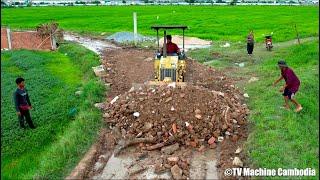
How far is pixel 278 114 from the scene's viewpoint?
449 inches

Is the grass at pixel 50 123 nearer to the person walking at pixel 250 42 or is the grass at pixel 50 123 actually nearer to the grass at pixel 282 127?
the grass at pixel 282 127

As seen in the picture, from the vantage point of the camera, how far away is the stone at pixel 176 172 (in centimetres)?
852

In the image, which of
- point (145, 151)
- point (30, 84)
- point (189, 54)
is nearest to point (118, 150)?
point (145, 151)

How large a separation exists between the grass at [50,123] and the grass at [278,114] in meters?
4.12

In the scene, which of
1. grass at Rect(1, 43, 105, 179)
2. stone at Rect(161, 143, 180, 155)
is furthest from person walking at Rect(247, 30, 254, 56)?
stone at Rect(161, 143, 180, 155)

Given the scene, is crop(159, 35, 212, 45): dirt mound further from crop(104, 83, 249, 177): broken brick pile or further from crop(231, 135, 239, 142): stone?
crop(231, 135, 239, 142): stone

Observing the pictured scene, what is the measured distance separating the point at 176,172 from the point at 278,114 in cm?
413

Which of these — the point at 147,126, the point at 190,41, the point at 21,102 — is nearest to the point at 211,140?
the point at 147,126

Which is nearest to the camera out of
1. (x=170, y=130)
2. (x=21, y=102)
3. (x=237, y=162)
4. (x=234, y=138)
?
(x=237, y=162)

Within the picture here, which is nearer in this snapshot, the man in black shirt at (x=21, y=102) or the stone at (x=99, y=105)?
the man in black shirt at (x=21, y=102)

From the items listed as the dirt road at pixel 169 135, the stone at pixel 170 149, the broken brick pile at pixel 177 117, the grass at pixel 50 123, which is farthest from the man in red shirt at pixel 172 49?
the stone at pixel 170 149

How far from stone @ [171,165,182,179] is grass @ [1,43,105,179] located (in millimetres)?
2238

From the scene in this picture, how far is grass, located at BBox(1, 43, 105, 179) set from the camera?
9.33m

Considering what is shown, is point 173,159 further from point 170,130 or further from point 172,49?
point 172,49
